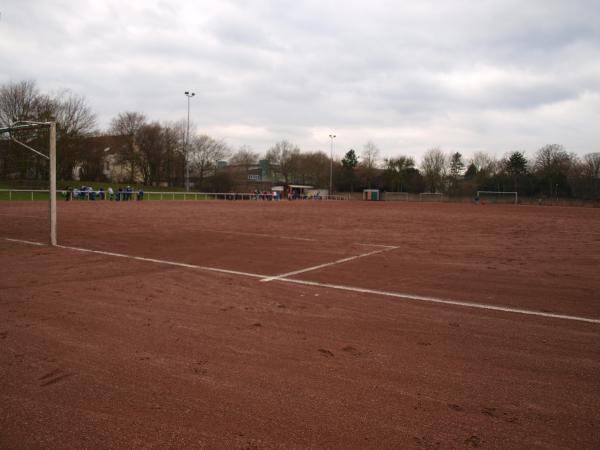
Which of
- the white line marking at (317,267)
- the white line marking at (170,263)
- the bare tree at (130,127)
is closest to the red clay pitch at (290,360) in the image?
the white line marking at (317,267)

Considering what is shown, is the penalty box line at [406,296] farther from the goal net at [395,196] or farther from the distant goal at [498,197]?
the goal net at [395,196]

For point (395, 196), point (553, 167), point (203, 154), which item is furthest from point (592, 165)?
point (203, 154)

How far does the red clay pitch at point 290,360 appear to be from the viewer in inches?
113

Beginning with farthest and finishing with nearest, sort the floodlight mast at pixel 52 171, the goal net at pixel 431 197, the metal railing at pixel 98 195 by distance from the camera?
1. the goal net at pixel 431 197
2. the metal railing at pixel 98 195
3. the floodlight mast at pixel 52 171

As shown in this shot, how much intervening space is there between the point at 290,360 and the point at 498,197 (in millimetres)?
75505

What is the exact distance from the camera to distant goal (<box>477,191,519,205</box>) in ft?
226

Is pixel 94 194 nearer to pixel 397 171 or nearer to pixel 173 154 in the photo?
pixel 173 154

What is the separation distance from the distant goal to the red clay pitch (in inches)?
2623

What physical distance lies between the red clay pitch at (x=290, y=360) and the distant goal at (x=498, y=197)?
6662cm

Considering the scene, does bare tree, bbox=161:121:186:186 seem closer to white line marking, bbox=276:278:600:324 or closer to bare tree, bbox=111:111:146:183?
bare tree, bbox=111:111:146:183

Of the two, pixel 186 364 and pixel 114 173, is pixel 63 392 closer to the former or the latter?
pixel 186 364

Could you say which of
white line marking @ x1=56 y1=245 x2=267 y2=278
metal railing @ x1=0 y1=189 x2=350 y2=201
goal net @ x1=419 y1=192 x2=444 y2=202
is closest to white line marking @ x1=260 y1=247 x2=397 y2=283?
white line marking @ x1=56 y1=245 x2=267 y2=278

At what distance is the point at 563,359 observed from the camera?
4.17 meters

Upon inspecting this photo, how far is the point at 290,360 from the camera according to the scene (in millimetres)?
4027
